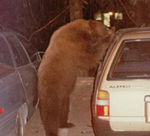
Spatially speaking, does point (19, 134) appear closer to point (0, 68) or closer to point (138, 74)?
point (0, 68)

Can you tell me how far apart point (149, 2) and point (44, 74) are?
5183 millimetres

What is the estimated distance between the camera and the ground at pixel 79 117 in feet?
17.6

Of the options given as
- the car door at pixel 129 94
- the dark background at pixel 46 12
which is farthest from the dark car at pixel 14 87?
the dark background at pixel 46 12

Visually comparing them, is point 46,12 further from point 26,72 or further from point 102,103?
point 102,103

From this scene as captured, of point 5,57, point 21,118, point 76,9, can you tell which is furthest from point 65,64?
point 76,9

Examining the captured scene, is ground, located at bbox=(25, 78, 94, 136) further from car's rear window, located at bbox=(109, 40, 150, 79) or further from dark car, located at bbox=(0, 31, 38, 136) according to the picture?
car's rear window, located at bbox=(109, 40, 150, 79)

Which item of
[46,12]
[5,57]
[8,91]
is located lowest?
[8,91]

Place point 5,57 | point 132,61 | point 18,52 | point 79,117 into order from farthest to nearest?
point 79,117, point 18,52, point 5,57, point 132,61

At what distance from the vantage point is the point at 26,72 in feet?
16.2

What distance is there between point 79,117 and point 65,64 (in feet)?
5.23

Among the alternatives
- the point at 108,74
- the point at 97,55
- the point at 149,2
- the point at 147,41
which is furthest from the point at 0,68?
the point at 149,2

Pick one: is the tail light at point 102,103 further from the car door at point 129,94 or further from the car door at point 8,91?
the car door at point 8,91

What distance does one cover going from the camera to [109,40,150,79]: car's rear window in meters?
3.56

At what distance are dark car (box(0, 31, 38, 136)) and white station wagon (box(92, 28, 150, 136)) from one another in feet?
3.57
